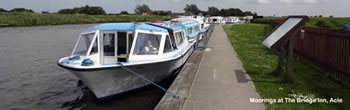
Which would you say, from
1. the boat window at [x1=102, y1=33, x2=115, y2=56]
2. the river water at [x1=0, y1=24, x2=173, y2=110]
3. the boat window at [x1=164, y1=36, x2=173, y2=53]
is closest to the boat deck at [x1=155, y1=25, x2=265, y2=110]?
the boat window at [x1=164, y1=36, x2=173, y2=53]

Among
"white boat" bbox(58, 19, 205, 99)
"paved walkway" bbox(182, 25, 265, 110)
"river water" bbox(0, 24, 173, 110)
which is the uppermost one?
"white boat" bbox(58, 19, 205, 99)

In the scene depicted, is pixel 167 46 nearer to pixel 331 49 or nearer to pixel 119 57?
pixel 119 57

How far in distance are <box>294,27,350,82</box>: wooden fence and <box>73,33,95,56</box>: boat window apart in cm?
684

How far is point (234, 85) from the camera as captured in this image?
8070 millimetres

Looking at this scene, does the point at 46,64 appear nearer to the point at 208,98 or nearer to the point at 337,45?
the point at 208,98

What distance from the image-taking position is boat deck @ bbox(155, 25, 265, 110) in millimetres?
6328

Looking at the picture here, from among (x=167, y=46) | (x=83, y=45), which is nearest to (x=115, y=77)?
(x=83, y=45)

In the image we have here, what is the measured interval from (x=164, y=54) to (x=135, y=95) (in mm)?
1798

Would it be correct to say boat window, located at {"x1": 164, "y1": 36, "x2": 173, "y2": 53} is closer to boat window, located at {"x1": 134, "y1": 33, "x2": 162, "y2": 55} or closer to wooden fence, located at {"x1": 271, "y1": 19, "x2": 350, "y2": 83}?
boat window, located at {"x1": 134, "y1": 33, "x2": 162, "y2": 55}

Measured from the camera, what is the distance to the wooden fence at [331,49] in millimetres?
8125

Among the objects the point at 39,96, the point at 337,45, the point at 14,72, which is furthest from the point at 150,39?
the point at 14,72

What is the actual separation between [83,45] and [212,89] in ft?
16.5

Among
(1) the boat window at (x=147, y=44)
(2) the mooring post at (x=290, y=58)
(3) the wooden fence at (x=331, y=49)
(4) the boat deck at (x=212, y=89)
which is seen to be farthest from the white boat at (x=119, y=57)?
(3) the wooden fence at (x=331, y=49)

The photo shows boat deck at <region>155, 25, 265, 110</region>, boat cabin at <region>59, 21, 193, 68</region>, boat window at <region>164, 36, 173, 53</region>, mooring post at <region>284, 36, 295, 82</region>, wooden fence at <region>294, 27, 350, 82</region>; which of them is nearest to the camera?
boat deck at <region>155, 25, 265, 110</region>
